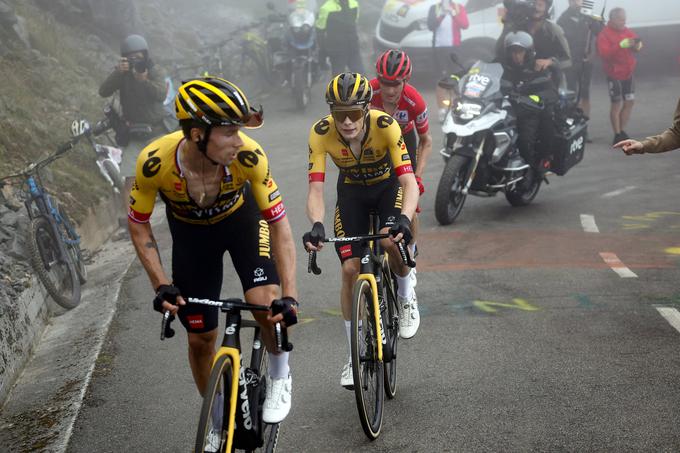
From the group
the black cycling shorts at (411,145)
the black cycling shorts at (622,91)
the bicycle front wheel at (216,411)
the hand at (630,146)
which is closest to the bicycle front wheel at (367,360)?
the bicycle front wheel at (216,411)

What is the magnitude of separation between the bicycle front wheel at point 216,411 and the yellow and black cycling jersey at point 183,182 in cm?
90

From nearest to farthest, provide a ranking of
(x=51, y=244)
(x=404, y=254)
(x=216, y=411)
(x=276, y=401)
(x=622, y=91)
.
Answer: (x=216, y=411) < (x=276, y=401) < (x=404, y=254) < (x=51, y=244) < (x=622, y=91)

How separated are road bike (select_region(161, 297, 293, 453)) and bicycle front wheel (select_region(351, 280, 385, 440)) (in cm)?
60

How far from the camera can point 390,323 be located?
20.0 feet

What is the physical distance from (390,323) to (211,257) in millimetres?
1630

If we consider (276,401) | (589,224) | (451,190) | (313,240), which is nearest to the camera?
(276,401)

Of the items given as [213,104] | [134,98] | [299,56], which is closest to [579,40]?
[299,56]

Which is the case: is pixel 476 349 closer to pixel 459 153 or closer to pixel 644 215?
pixel 459 153

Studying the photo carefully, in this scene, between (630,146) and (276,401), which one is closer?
(276,401)

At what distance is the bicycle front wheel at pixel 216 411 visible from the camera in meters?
3.90

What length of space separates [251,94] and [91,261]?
36.7 ft


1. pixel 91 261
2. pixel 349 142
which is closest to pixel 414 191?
pixel 349 142

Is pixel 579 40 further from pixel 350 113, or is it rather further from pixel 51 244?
pixel 350 113

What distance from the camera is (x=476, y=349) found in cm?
666
